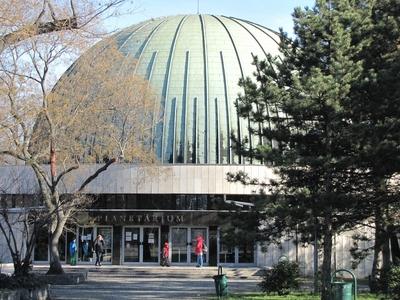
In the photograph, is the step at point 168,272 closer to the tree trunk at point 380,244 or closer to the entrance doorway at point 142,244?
the entrance doorway at point 142,244

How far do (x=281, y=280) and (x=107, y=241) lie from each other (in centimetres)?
2354

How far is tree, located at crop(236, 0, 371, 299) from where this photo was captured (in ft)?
61.1

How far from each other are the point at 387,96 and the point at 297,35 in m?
3.51

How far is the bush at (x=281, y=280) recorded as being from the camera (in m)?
21.8

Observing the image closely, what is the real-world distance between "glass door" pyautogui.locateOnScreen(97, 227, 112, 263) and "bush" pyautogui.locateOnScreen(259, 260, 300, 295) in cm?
2272

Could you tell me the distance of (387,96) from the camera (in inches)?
763

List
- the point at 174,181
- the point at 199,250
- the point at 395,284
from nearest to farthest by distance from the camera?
the point at 395,284, the point at 199,250, the point at 174,181

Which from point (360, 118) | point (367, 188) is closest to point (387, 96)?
point (360, 118)

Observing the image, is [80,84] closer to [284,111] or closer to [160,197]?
[284,111]

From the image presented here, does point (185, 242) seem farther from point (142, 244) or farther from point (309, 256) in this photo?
point (309, 256)

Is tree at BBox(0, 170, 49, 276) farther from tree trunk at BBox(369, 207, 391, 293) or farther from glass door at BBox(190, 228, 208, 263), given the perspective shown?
tree trunk at BBox(369, 207, 391, 293)

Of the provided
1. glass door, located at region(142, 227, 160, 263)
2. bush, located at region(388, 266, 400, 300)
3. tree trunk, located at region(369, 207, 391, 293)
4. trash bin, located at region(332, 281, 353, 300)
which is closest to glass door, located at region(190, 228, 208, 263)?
glass door, located at region(142, 227, 160, 263)

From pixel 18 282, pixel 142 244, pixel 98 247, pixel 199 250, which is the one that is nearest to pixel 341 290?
pixel 18 282

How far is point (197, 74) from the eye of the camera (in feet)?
157
